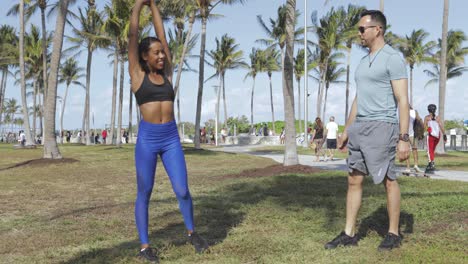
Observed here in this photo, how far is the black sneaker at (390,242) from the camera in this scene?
13.9ft

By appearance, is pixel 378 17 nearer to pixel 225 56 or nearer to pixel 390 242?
pixel 390 242

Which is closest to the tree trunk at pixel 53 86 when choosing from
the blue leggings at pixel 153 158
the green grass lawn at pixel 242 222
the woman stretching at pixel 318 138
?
the green grass lawn at pixel 242 222

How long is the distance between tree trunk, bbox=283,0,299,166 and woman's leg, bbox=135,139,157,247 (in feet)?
28.2

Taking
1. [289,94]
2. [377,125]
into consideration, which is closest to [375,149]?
[377,125]

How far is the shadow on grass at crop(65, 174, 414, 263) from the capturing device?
4716mm

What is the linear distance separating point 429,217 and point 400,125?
6.22ft

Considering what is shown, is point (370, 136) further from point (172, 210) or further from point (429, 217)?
point (172, 210)

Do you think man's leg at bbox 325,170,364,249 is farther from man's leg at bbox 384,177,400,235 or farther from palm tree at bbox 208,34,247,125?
palm tree at bbox 208,34,247,125

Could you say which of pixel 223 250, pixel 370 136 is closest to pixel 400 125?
pixel 370 136

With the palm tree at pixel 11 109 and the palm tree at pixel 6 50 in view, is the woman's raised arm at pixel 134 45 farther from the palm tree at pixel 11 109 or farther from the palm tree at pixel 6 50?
the palm tree at pixel 11 109

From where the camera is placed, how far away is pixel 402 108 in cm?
414

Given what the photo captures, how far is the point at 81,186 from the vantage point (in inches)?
411

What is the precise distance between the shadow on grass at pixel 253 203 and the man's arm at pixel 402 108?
3.72 ft

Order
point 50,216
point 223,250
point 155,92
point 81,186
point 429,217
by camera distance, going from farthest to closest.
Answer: point 81,186, point 50,216, point 429,217, point 223,250, point 155,92
